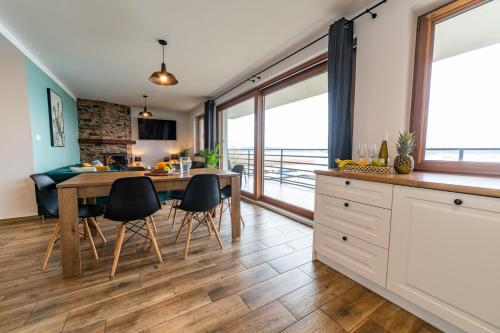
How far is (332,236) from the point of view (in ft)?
6.00

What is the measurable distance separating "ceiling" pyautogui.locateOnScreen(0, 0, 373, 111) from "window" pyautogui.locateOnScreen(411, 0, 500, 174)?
0.78m

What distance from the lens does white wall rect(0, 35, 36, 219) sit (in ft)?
9.51

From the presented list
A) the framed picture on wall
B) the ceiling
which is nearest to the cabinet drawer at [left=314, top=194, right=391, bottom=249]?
the ceiling

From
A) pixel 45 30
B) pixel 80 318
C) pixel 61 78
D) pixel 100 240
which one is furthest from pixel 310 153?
pixel 61 78

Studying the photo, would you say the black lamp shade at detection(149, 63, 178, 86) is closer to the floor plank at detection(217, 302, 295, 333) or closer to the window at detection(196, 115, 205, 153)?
the floor plank at detection(217, 302, 295, 333)

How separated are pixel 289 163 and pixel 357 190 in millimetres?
3660

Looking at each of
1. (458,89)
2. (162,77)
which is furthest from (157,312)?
(458,89)

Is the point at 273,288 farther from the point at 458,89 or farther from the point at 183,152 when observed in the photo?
the point at 183,152

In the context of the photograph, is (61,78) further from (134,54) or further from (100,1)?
(100,1)

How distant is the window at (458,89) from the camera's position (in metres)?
1.54

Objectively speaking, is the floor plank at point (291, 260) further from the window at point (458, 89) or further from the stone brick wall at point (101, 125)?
the stone brick wall at point (101, 125)

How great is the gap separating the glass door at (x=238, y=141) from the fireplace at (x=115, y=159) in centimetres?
352

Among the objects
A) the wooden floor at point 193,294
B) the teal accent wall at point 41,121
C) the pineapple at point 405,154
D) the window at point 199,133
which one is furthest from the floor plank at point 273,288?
the window at point 199,133

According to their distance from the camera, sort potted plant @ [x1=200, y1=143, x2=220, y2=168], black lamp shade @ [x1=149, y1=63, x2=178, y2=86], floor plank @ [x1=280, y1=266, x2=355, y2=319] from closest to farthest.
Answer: floor plank @ [x1=280, y1=266, x2=355, y2=319] < black lamp shade @ [x1=149, y1=63, x2=178, y2=86] < potted plant @ [x1=200, y1=143, x2=220, y2=168]
